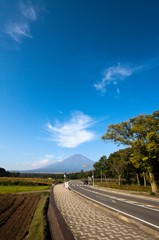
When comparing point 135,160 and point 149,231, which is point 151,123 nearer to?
point 135,160

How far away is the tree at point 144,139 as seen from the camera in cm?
1808

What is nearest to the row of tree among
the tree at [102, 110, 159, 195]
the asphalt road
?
the tree at [102, 110, 159, 195]

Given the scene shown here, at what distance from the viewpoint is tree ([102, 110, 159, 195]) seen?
712 inches

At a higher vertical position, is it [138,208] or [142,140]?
[142,140]

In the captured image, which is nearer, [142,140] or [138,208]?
[138,208]

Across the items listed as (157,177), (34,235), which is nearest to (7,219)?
(34,235)

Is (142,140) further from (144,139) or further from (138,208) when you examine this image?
(138,208)

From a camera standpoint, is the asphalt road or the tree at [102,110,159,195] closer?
the asphalt road

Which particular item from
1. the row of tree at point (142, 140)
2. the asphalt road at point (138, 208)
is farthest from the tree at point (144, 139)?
the asphalt road at point (138, 208)

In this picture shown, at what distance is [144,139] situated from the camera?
20031 millimetres

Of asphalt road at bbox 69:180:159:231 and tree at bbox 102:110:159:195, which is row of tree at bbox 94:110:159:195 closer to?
tree at bbox 102:110:159:195

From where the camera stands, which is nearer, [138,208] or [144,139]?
[138,208]

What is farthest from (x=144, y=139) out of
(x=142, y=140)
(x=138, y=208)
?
(x=138, y=208)

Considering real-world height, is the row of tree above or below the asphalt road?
above
